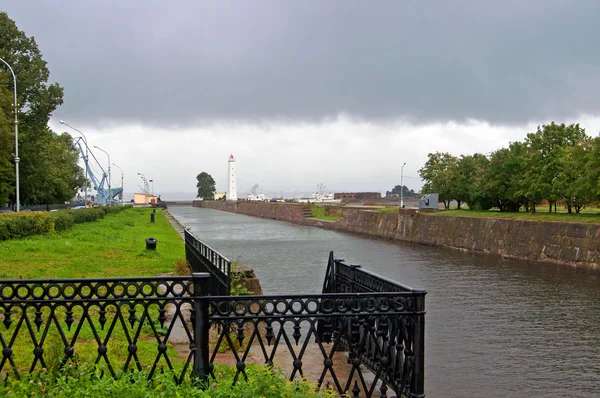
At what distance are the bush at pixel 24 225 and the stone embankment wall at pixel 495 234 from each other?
2301 cm

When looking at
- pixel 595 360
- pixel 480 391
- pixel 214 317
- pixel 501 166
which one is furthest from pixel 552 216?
pixel 214 317

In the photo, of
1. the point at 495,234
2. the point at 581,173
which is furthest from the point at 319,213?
the point at 581,173

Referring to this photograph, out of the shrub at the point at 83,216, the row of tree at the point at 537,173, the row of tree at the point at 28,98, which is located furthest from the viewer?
the row of tree at the point at 28,98

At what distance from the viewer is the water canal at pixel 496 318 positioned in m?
9.87

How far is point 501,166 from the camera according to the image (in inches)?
1622

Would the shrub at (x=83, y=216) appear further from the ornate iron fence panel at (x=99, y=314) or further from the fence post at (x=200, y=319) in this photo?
the fence post at (x=200, y=319)

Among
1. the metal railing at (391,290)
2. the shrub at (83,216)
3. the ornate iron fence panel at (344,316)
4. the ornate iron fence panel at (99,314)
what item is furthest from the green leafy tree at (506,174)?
the ornate iron fence panel at (99,314)

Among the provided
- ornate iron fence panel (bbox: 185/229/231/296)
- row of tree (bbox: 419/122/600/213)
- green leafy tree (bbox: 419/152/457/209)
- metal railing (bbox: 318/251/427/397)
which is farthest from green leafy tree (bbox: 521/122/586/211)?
metal railing (bbox: 318/251/427/397)

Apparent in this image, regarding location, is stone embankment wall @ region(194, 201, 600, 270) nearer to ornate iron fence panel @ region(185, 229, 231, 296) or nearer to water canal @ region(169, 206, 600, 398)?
water canal @ region(169, 206, 600, 398)

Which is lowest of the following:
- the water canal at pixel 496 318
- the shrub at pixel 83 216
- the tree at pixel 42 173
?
the water canal at pixel 496 318

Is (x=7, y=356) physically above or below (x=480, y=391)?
above

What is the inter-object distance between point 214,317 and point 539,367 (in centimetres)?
796

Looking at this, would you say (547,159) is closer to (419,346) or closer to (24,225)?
(24,225)

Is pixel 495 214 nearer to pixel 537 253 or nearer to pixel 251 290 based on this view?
pixel 537 253
